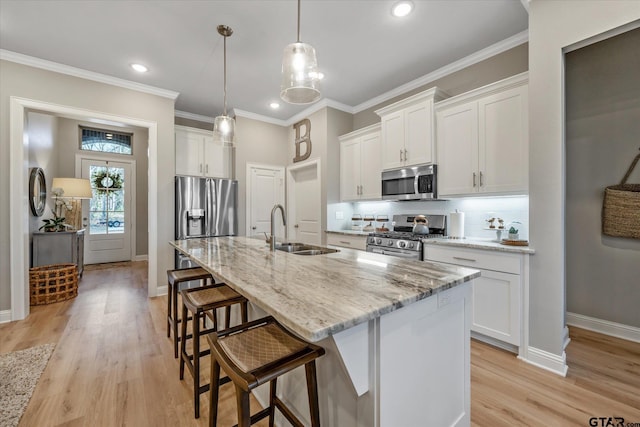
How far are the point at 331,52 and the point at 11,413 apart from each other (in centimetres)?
373

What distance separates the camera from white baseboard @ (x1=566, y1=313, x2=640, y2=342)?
241 cm

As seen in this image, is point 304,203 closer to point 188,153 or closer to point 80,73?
point 188,153

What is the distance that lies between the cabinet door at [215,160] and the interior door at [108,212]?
10.4 ft

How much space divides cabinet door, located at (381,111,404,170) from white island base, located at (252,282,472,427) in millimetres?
2278

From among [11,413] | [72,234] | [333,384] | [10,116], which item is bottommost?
[11,413]

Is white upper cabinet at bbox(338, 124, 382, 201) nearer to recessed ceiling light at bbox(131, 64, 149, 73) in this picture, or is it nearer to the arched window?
recessed ceiling light at bbox(131, 64, 149, 73)

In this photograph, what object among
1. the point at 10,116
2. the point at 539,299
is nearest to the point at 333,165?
the point at 539,299

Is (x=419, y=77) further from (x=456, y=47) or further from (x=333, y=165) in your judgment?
(x=333, y=165)

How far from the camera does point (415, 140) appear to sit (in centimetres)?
320

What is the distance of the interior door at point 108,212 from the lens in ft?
19.5

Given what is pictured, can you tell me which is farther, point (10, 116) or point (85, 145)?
point (85, 145)

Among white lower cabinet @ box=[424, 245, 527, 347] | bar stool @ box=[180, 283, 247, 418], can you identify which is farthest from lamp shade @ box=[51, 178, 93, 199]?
white lower cabinet @ box=[424, 245, 527, 347]

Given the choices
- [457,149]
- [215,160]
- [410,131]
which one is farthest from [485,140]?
[215,160]
